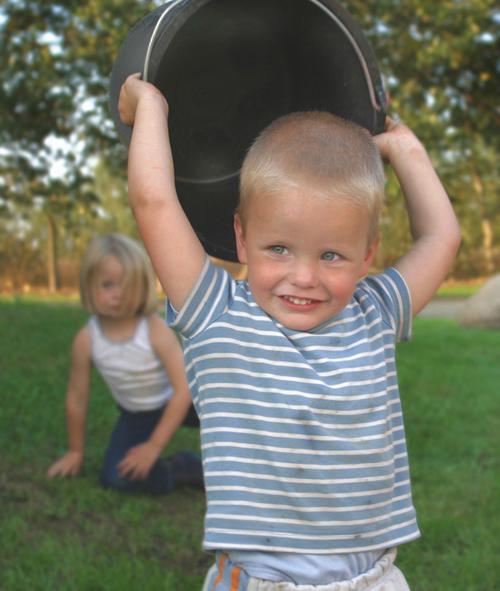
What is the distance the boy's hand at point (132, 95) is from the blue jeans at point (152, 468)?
2.12 m

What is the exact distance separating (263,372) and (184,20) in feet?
2.87

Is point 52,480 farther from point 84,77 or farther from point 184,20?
point 84,77

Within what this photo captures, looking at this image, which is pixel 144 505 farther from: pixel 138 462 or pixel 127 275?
pixel 127 275

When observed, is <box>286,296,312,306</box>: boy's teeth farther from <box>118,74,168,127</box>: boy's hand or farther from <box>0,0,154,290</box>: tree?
<box>0,0,154,290</box>: tree

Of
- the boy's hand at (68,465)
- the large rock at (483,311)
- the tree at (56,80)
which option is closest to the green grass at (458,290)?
the large rock at (483,311)

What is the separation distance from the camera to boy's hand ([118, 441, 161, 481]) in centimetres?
336

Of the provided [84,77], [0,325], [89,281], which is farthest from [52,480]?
[84,77]

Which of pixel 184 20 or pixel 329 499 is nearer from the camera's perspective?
pixel 329 499

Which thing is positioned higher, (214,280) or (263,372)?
(214,280)

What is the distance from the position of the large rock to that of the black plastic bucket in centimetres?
994

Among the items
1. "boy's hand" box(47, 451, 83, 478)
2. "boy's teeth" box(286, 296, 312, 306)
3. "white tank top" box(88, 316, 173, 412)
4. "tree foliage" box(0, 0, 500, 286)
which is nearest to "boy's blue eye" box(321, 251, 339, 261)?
"boy's teeth" box(286, 296, 312, 306)

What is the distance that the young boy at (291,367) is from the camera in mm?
1448

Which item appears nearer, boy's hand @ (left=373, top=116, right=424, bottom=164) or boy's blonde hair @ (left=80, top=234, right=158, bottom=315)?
boy's hand @ (left=373, top=116, right=424, bottom=164)

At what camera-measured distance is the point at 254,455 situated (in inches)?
57.4
